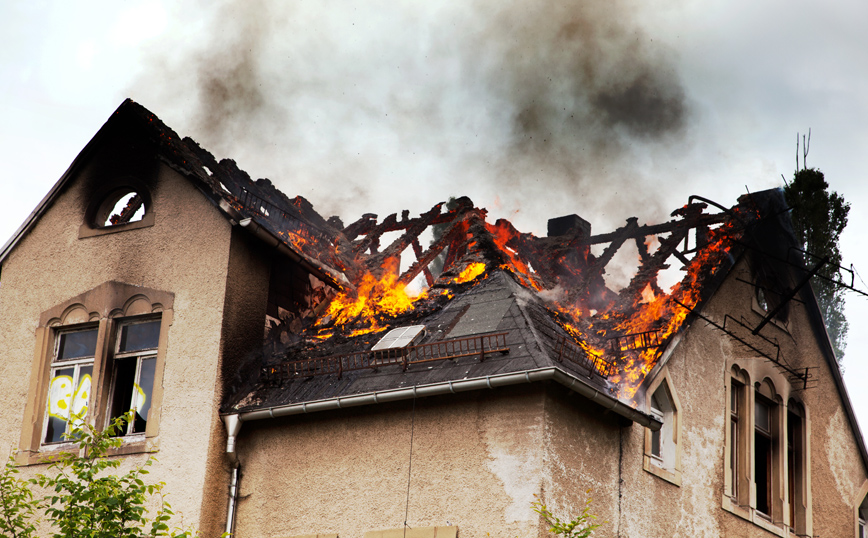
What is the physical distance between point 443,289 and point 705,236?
444 cm

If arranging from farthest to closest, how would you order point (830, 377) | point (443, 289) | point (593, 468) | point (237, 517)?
point (830, 377)
point (443, 289)
point (237, 517)
point (593, 468)

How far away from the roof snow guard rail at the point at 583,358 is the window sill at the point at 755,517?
2819 mm

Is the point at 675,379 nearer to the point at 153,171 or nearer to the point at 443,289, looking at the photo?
the point at 443,289

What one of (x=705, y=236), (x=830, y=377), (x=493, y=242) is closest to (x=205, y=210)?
(x=493, y=242)

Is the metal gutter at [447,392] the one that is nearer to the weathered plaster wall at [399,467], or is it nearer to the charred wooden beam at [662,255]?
the weathered plaster wall at [399,467]

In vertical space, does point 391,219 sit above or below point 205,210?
above

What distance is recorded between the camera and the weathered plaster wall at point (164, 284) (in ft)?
41.4

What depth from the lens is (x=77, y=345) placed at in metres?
14.0

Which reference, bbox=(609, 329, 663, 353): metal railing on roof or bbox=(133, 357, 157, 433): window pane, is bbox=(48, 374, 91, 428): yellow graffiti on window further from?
bbox=(609, 329, 663, 353): metal railing on roof

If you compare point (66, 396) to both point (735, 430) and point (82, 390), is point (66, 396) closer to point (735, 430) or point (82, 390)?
point (82, 390)

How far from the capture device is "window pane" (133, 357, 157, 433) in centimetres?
1323

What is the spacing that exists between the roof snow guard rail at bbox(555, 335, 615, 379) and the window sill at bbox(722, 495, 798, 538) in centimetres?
282

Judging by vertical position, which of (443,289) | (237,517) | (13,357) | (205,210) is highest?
(205,210)

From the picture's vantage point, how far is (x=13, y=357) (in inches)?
557
